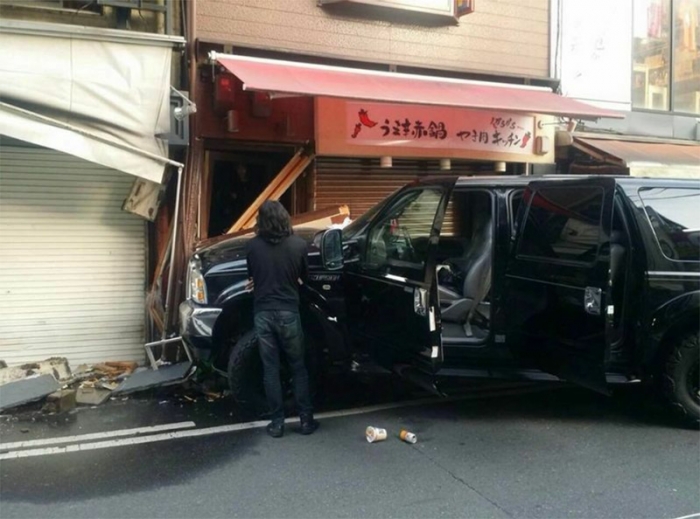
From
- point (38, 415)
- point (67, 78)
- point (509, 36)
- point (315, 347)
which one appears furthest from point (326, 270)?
point (509, 36)

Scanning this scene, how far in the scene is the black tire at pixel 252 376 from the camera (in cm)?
576

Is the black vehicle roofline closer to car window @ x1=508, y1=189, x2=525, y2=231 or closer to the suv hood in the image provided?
car window @ x1=508, y1=189, x2=525, y2=231

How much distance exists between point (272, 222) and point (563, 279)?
7.25ft

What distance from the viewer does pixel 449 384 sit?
6.98 meters

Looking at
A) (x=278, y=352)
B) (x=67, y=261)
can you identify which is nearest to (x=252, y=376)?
(x=278, y=352)

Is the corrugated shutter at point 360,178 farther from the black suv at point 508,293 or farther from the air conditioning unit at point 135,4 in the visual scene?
the black suv at point 508,293

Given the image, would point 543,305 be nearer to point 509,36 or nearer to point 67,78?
point 67,78

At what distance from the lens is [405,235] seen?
593cm

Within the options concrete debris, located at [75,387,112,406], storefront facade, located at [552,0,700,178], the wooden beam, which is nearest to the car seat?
the wooden beam

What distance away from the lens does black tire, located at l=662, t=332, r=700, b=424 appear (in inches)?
219

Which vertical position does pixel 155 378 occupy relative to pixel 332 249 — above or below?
below

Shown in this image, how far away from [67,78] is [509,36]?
624 centimetres

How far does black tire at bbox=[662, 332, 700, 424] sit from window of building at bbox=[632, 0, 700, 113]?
7088mm

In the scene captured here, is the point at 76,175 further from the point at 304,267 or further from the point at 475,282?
the point at 475,282
